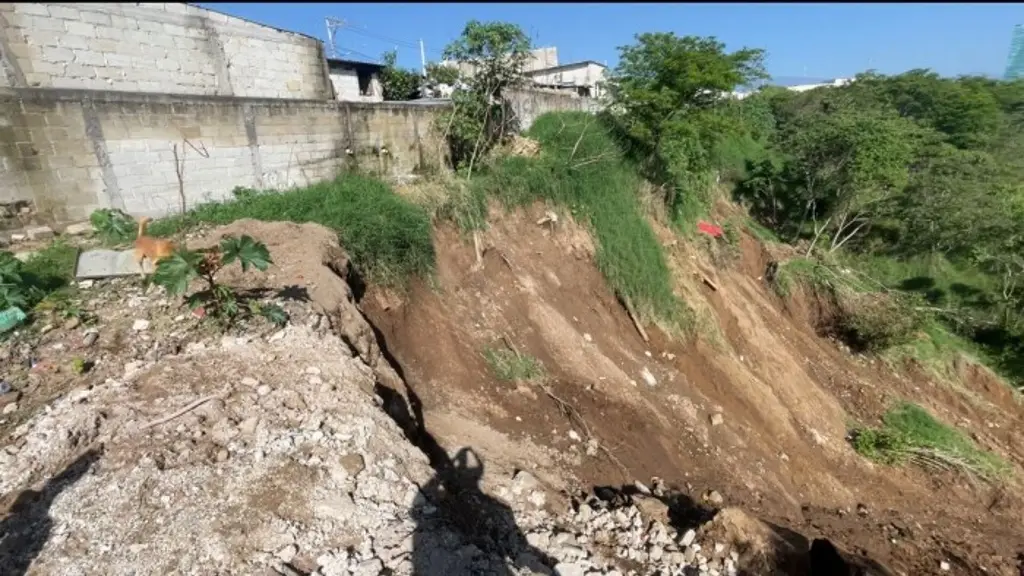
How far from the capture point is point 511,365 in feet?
18.3

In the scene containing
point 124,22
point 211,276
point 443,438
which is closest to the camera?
point 211,276

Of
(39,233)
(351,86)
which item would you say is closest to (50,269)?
(39,233)

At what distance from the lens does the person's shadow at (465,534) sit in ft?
7.98

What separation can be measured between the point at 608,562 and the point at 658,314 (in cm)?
549

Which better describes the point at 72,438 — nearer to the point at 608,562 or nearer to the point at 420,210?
the point at 608,562

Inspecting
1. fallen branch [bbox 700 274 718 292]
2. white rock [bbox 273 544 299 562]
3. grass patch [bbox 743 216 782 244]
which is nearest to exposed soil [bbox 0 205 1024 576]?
white rock [bbox 273 544 299 562]

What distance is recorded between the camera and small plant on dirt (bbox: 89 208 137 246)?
500cm

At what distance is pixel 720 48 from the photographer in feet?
30.1

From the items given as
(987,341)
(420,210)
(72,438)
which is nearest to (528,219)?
(420,210)

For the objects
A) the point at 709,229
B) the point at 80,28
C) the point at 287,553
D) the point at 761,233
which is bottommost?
the point at 761,233

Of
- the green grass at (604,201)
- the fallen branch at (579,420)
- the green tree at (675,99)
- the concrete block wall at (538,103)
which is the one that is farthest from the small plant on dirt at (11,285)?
the green tree at (675,99)

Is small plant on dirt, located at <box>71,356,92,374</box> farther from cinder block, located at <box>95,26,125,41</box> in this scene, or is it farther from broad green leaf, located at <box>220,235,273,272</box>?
cinder block, located at <box>95,26,125,41</box>

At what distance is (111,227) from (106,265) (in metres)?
1.15

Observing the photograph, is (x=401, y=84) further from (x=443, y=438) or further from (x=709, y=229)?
(x=443, y=438)
